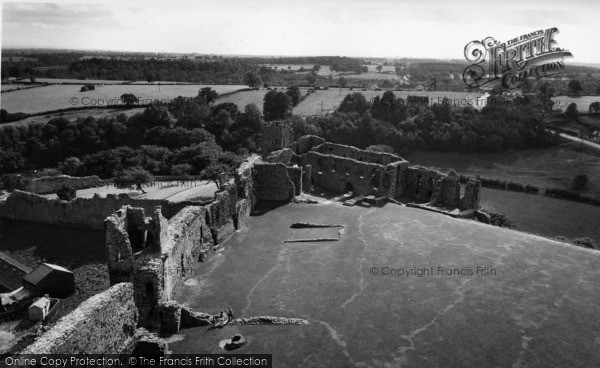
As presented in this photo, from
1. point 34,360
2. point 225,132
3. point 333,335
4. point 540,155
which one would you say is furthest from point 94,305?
point 540,155

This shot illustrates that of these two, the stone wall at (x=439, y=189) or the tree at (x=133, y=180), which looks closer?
the stone wall at (x=439, y=189)

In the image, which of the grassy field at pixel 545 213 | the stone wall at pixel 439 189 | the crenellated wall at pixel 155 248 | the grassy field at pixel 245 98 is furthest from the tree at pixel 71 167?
the grassy field at pixel 545 213

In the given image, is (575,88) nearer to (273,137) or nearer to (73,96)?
(273,137)

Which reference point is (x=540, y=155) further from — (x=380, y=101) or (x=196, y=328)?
(x=196, y=328)

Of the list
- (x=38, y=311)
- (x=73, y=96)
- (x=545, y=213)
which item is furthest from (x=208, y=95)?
(x=38, y=311)

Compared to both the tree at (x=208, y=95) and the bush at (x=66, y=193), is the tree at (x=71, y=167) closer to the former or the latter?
the bush at (x=66, y=193)

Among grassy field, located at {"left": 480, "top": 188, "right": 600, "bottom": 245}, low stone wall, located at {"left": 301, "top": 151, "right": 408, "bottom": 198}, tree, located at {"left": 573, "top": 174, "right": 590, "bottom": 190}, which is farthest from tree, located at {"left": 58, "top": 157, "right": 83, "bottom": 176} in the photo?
tree, located at {"left": 573, "top": 174, "right": 590, "bottom": 190}

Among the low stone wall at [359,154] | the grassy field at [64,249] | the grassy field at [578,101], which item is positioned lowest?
the grassy field at [64,249]
